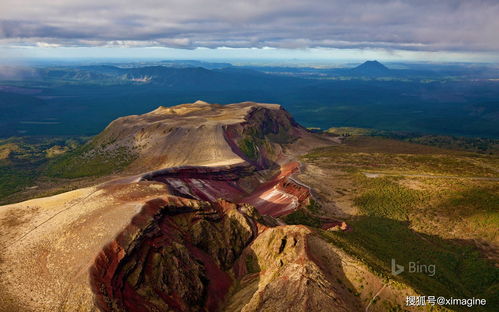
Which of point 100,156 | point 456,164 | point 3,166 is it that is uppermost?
point 456,164

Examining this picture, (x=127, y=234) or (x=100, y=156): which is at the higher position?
(x=127, y=234)

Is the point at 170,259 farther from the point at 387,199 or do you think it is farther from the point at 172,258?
the point at 387,199

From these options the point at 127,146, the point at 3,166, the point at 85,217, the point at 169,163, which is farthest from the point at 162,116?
the point at 85,217

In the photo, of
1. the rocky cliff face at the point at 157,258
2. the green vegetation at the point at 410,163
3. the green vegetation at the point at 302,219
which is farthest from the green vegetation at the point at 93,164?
the green vegetation at the point at 302,219

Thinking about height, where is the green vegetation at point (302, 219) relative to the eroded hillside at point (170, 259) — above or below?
below

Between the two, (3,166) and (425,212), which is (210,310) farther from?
(3,166)
